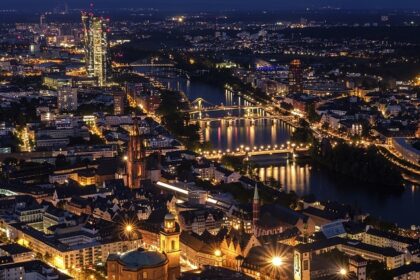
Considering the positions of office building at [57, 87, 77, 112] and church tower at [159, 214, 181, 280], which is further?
office building at [57, 87, 77, 112]

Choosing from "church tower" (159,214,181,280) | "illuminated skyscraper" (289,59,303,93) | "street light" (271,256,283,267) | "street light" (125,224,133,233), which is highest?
"church tower" (159,214,181,280)

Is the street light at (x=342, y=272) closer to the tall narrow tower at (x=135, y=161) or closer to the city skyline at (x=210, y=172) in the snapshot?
the city skyline at (x=210, y=172)

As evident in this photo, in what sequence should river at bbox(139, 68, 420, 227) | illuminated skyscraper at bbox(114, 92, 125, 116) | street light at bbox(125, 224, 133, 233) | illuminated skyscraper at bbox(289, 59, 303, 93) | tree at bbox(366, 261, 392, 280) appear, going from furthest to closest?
1. illuminated skyscraper at bbox(289, 59, 303, 93)
2. illuminated skyscraper at bbox(114, 92, 125, 116)
3. river at bbox(139, 68, 420, 227)
4. street light at bbox(125, 224, 133, 233)
5. tree at bbox(366, 261, 392, 280)

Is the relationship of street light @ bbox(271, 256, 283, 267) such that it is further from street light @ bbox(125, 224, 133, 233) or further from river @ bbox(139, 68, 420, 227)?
river @ bbox(139, 68, 420, 227)

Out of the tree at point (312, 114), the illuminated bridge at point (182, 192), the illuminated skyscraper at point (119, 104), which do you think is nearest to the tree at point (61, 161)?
the illuminated bridge at point (182, 192)

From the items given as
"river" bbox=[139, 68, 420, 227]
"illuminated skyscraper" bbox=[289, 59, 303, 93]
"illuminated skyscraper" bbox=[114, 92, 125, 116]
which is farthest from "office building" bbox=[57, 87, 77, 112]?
"illuminated skyscraper" bbox=[289, 59, 303, 93]

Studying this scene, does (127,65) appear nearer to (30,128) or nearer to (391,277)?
(30,128)
